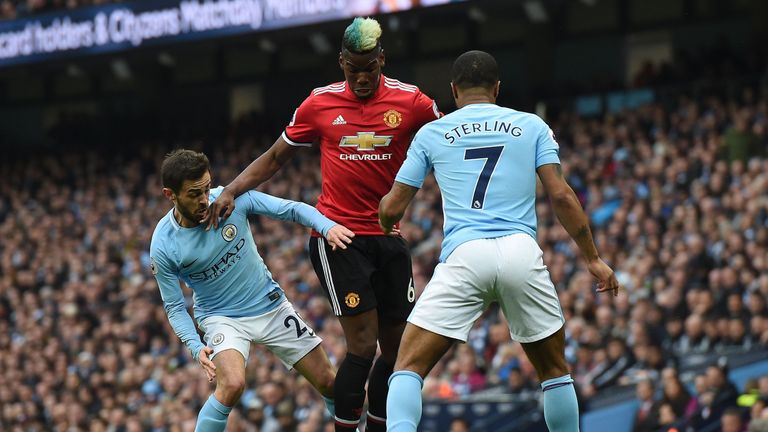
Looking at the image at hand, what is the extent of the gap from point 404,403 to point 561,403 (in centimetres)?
87

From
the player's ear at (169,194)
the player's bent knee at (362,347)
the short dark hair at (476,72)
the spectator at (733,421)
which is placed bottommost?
the spectator at (733,421)

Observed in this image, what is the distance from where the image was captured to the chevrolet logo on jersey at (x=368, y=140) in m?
7.27

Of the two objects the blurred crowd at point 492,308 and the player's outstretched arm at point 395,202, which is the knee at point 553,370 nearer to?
the player's outstretched arm at point 395,202

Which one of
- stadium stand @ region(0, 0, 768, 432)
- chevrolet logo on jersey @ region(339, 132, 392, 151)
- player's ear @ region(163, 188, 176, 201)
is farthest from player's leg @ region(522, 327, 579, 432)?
stadium stand @ region(0, 0, 768, 432)

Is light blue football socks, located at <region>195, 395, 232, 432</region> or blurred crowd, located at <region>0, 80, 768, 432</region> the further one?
blurred crowd, located at <region>0, 80, 768, 432</region>

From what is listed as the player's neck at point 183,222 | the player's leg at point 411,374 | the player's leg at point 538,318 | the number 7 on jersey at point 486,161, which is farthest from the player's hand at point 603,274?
the player's neck at point 183,222

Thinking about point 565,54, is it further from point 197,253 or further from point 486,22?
point 197,253

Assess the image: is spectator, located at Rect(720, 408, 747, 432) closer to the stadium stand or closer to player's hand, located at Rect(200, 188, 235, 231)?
the stadium stand

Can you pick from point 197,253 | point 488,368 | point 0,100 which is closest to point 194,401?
point 488,368

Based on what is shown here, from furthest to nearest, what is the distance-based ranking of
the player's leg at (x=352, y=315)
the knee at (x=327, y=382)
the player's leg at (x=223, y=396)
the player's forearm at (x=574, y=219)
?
the knee at (x=327, y=382) → the player's leg at (x=223, y=396) → the player's leg at (x=352, y=315) → the player's forearm at (x=574, y=219)

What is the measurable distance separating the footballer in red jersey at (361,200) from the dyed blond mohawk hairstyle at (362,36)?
0.40 ft

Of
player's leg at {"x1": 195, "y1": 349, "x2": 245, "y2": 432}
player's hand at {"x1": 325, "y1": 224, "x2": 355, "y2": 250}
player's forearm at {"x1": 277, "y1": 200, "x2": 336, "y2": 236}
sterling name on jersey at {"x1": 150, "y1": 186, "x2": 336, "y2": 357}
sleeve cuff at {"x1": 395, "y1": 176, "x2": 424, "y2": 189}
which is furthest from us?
sterling name on jersey at {"x1": 150, "y1": 186, "x2": 336, "y2": 357}

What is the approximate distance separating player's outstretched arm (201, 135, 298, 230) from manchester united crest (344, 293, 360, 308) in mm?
904

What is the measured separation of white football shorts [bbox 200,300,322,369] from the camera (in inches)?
303
